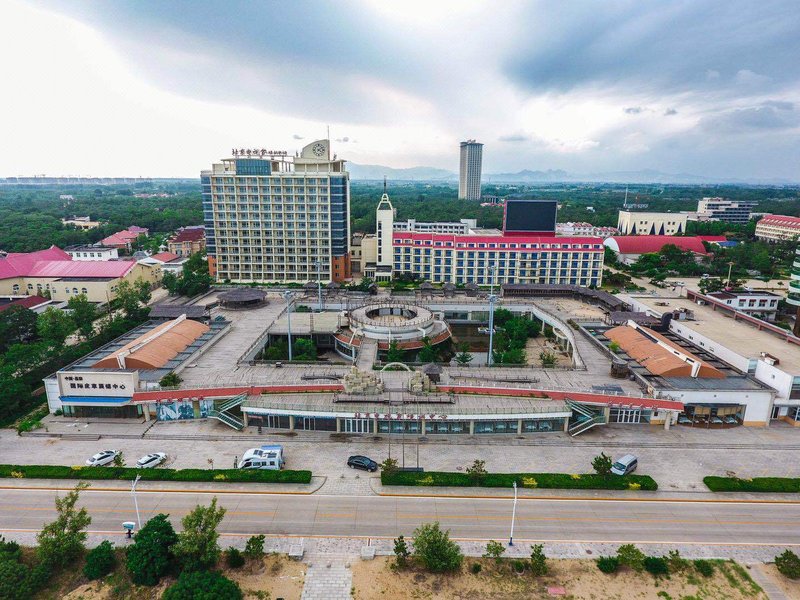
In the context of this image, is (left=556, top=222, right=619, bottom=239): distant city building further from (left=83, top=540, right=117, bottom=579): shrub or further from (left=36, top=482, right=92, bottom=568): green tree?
(left=36, top=482, right=92, bottom=568): green tree

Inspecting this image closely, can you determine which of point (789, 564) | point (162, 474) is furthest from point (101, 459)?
point (789, 564)

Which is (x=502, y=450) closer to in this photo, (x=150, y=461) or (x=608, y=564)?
(x=608, y=564)

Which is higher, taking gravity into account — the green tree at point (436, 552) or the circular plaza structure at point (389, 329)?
the circular plaza structure at point (389, 329)

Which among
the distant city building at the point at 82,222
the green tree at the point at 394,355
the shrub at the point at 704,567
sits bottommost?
the shrub at the point at 704,567

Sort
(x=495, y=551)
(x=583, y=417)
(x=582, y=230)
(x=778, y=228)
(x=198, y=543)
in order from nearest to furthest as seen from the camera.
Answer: (x=198, y=543)
(x=495, y=551)
(x=583, y=417)
(x=582, y=230)
(x=778, y=228)

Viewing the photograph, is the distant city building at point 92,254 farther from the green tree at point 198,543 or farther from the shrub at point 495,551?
the shrub at point 495,551

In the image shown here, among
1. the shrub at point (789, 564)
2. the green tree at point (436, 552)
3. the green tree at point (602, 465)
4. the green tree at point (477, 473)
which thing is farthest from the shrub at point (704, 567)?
the green tree at point (436, 552)

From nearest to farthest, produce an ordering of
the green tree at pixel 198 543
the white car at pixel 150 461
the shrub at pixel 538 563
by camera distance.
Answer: the green tree at pixel 198 543 < the shrub at pixel 538 563 < the white car at pixel 150 461
